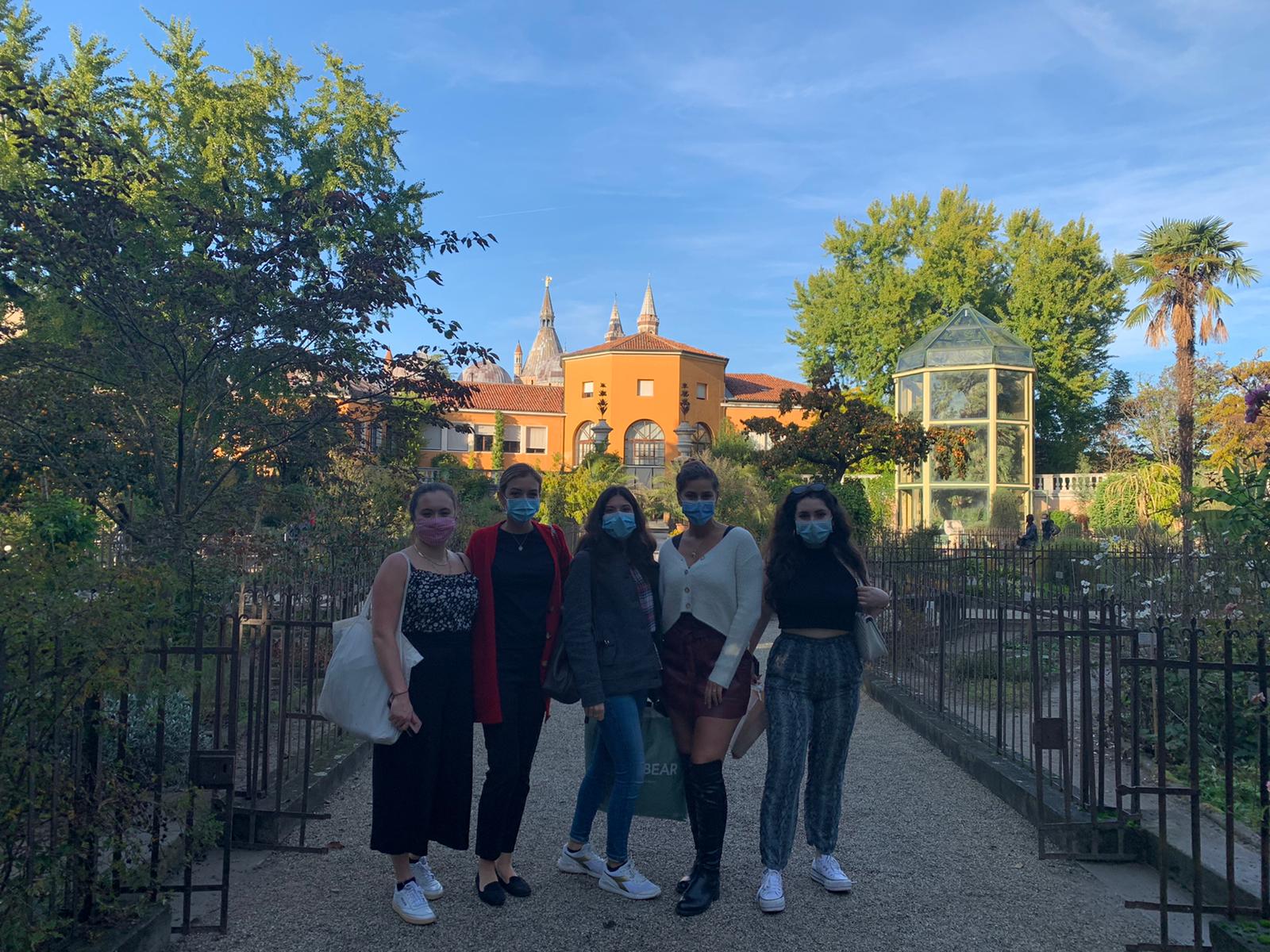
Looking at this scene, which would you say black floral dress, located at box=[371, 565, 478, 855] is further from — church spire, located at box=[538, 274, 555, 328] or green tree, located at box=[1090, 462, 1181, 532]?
church spire, located at box=[538, 274, 555, 328]

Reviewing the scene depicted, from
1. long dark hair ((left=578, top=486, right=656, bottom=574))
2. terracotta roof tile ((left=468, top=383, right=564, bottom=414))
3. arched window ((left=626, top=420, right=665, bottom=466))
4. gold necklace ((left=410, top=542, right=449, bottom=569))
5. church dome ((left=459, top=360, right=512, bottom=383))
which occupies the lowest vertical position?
gold necklace ((left=410, top=542, right=449, bottom=569))

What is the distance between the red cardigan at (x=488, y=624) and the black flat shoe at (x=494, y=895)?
2.16ft

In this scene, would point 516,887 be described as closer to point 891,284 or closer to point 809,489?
point 809,489

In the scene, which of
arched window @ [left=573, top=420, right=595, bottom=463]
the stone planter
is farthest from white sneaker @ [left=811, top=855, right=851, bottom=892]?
arched window @ [left=573, top=420, right=595, bottom=463]

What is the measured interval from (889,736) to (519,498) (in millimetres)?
4507

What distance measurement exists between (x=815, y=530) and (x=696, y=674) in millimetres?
794

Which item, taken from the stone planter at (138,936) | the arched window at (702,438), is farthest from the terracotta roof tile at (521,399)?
the stone planter at (138,936)

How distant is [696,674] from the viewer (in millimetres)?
3953

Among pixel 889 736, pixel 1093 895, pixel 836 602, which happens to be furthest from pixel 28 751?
pixel 889 736

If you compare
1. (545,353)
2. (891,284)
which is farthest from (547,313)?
(891,284)

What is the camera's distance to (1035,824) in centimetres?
491

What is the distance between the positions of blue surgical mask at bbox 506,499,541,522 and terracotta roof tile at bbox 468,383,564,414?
4592 cm

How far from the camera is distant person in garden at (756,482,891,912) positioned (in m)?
3.99

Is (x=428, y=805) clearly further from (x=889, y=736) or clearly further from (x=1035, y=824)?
(x=889, y=736)
